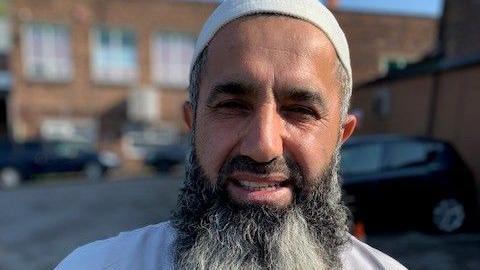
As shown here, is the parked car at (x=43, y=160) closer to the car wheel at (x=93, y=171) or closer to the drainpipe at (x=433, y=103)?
the car wheel at (x=93, y=171)

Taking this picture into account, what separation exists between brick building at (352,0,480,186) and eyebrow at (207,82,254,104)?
7613 millimetres

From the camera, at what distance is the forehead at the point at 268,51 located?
3.94ft

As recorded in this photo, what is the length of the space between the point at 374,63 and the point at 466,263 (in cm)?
1836

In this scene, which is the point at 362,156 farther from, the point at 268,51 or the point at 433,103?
the point at 268,51

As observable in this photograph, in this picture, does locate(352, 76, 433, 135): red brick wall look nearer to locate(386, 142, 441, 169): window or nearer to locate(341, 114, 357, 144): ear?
locate(386, 142, 441, 169): window

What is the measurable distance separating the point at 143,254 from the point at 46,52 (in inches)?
819

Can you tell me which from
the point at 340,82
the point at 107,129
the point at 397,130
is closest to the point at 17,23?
the point at 107,129

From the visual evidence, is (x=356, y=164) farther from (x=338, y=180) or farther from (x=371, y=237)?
(x=338, y=180)

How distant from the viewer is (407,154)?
6.72 metres

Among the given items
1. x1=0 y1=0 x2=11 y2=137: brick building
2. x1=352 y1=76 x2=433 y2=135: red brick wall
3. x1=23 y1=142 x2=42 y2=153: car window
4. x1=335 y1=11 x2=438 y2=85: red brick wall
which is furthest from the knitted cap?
x1=335 y1=11 x2=438 y2=85: red brick wall

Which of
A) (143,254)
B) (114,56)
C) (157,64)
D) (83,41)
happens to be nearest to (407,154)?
(143,254)

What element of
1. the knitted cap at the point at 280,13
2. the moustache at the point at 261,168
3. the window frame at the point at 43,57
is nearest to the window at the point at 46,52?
the window frame at the point at 43,57

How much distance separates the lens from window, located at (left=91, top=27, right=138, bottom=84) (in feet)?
66.2

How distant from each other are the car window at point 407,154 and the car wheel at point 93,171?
37.8 feet
